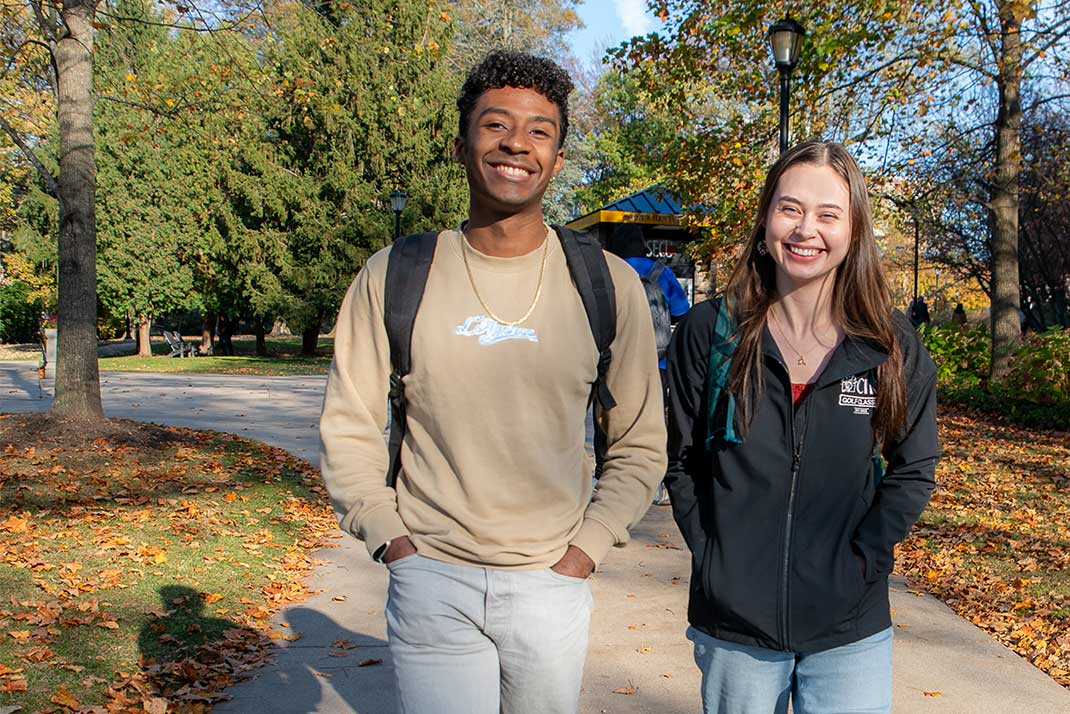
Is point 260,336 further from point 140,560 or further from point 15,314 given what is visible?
point 140,560

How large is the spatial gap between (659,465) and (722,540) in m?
0.25

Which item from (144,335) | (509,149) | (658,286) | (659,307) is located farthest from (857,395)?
(144,335)

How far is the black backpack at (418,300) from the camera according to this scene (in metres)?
2.36

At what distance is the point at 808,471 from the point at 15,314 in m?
41.4

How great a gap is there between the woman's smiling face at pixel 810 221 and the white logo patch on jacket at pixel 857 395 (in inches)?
12.1

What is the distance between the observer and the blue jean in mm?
2393

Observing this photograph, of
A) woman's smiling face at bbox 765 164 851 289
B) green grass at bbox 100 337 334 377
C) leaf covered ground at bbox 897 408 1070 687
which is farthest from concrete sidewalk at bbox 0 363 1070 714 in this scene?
green grass at bbox 100 337 334 377

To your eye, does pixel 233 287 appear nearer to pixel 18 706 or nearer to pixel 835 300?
pixel 18 706

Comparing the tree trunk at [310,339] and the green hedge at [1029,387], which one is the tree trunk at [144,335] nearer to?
the tree trunk at [310,339]

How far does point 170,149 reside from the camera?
1221 inches

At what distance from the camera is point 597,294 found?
2443 mm

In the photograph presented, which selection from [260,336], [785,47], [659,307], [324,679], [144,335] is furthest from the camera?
[260,336]

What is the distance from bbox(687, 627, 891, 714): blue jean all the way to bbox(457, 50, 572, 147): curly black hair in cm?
149

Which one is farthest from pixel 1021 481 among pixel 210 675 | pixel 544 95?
pixel 544 95
